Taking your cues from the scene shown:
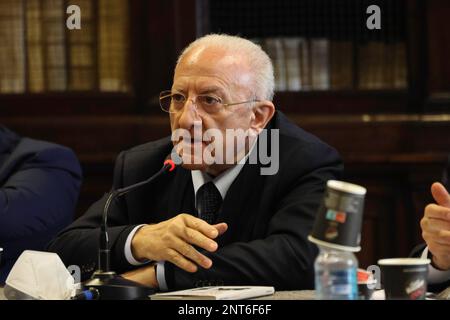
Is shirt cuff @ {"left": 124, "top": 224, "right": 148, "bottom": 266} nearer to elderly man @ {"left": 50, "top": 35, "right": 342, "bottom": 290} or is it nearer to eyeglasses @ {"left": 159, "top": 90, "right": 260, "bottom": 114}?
elderly man @ {"left": 50, "top": 35, "right": 342, "bottom": 290}

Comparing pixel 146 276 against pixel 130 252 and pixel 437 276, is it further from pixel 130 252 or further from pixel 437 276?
pixel 437 276

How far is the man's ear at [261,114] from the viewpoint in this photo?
262 centimetres

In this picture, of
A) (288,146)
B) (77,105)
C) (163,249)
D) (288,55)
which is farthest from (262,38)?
(163,249)

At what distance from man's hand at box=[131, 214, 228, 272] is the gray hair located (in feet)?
1.69

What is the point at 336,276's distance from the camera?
1.55 meters

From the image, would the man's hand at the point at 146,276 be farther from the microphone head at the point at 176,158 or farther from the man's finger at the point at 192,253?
the microphone head at the point at 176,158

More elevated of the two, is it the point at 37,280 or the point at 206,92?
the point at 206,92

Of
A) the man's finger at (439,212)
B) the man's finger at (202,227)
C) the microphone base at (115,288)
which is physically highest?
the man's finger at (439,212)

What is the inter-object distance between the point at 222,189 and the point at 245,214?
0.10m

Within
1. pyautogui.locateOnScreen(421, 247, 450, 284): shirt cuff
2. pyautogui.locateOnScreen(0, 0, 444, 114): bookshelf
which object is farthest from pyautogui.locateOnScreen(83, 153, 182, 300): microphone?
pyautogui.locateOnScreen(0, 0, 444, 114): bookshelf

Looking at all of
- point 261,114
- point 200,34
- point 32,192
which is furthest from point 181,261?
point 200,34

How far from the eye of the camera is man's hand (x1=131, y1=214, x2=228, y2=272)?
219 centimetres

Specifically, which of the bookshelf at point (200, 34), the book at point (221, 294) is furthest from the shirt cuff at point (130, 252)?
the bookshelf at point (200, 34)

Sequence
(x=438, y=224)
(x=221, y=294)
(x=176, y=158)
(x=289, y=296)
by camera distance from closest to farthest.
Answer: (x=221, y=294) → (x=289, y=296) → (x=438, y=224) → (x=176, y=158)
